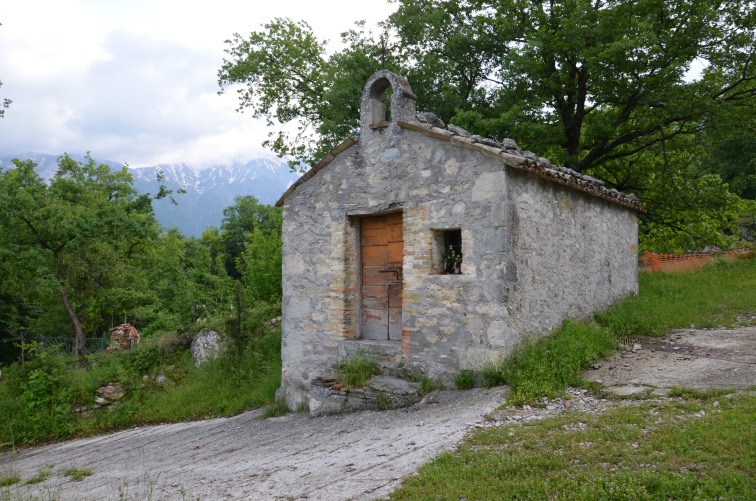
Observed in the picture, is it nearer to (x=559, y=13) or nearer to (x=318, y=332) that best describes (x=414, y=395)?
(x=318, y=332)

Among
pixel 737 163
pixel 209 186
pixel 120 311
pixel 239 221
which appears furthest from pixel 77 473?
pixel 209 186

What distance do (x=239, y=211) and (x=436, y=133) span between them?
35.8 meters

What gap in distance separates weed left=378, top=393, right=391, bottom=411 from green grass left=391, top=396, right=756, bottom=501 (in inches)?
84.5

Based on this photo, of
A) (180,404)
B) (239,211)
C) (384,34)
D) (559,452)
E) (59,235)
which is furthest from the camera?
(239,211)

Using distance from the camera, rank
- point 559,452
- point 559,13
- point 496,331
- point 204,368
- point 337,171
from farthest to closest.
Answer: point 559,13, point 204,368, point 337,171, point 496,331, point 559,452

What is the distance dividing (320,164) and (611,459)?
19.4 ft

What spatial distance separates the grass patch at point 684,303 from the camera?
8773 millimetres

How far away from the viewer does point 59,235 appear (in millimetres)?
12758

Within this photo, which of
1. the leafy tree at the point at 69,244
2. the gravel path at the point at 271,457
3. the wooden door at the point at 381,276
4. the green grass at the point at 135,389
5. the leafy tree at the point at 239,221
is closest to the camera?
the gravel path at the point at 271,457

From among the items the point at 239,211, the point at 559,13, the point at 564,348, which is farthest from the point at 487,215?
the point at 239,211

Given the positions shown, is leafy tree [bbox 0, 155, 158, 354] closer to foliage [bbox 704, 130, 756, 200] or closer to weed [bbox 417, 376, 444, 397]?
weed [bbox 417, 376, 444, 397]

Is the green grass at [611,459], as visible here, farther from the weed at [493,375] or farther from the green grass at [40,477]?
the green grass at [40,477]

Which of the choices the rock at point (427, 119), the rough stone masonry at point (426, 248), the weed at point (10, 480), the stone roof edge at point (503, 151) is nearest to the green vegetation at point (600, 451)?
the rough stone masonry at point (426, 248)

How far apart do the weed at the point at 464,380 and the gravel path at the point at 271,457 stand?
0.15 metres
